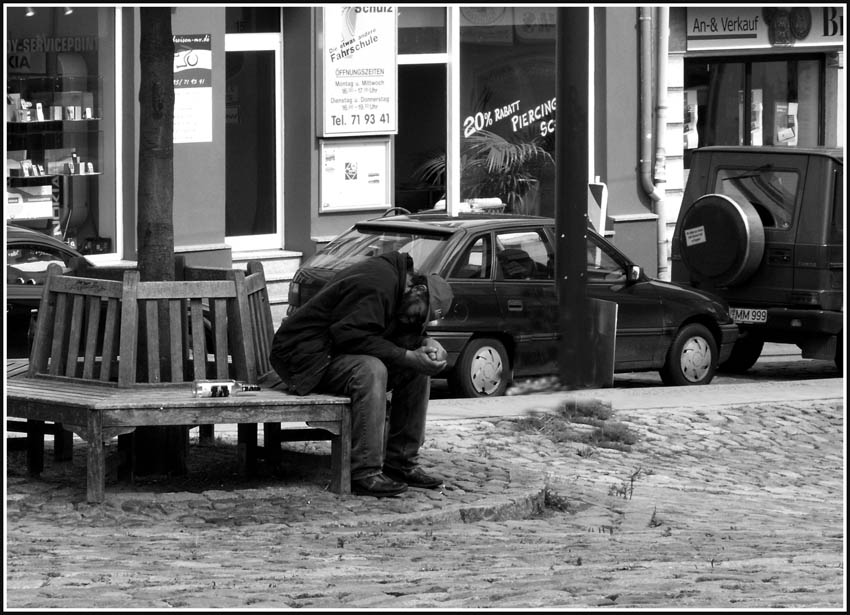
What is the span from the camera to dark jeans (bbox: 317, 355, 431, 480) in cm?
752

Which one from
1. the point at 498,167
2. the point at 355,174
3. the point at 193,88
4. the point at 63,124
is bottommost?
the point at 355,174

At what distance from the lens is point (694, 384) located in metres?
13.9

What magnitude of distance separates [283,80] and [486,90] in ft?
10.0

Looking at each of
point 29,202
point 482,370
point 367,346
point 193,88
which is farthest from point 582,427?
point 29,202

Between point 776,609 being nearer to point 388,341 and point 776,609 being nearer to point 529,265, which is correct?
point 388,341

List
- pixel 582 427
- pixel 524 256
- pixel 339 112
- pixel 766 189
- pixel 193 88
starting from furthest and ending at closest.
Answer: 1. pixel 339 112
2. pixel 193 88
3. pixel 766 189
4. pixel 524 256
5. pixel 582 427

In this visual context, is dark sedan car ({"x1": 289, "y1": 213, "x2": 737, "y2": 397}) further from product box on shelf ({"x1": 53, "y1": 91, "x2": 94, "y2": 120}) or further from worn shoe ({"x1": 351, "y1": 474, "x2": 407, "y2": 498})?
product box on shelf ({"x1": 53, "y1": 91, "x2": 94, "y2": 120})

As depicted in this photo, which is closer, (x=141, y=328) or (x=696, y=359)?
(x=141, y=328)

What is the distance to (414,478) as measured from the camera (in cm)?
791

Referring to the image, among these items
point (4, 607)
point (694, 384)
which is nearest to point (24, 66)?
point (694, 384)

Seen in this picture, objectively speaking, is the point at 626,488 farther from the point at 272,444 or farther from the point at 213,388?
the point at 213,388

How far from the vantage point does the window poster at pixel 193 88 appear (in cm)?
1697

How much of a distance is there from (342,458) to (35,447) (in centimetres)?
171

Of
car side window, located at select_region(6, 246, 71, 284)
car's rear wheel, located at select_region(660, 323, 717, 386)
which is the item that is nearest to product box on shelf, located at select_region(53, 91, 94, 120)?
car side window, located at select_region(6, 246, 71, 284)
